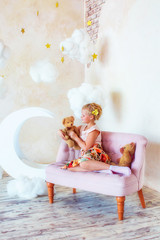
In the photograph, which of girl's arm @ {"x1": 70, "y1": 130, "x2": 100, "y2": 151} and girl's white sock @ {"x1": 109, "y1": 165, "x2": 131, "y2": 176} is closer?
girl's white sock @ {"x1": 109, "y1": 165, "x2": 131, "y2": 176}

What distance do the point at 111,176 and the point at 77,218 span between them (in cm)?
47

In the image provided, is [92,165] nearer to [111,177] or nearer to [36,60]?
[111,177]

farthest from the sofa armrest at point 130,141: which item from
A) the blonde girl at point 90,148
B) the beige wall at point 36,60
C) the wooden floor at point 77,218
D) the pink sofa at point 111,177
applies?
the beige wall at point 36,60

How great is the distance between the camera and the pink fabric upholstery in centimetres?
234

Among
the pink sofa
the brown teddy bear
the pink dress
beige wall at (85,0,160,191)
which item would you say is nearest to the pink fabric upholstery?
the pink sofa

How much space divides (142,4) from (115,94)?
1172mm

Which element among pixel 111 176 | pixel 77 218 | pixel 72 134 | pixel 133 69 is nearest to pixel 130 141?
pixel 111 176

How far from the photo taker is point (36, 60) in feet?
13.8

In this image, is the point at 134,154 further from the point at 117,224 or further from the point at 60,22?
the point at 60,22

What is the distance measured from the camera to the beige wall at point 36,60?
4055 millimetres

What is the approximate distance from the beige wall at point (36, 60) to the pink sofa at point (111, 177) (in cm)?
141

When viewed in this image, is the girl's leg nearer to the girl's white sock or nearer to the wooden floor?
the girl's white sock

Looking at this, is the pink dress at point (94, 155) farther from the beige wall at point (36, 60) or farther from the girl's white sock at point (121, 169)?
the beige wall at point (36, 60)

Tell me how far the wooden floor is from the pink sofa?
140 millimetres
